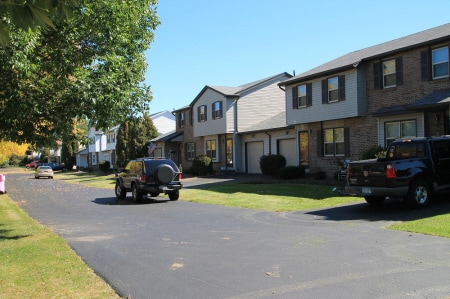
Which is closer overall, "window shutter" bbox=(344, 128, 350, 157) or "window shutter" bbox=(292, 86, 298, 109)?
"window shutter" bbox=(344, 128, 350, 157)

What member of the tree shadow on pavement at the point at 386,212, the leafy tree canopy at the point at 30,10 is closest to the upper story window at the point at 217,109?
the tree shadow on pavement at the point at 386,212

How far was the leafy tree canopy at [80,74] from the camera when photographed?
10.2 meters

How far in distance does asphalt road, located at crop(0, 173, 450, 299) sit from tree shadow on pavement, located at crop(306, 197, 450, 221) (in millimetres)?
28

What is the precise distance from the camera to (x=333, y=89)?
23.7 m

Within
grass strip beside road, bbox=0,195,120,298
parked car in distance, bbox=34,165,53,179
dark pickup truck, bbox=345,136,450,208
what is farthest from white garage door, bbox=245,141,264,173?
parked car in distance, bbox=34,165,53,179

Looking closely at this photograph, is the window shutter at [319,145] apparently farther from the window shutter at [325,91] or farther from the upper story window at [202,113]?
the upper story window at [202,113]

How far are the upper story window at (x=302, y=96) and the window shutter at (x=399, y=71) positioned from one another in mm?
5962

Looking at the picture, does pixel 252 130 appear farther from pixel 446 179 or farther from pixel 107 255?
pixel 107 255

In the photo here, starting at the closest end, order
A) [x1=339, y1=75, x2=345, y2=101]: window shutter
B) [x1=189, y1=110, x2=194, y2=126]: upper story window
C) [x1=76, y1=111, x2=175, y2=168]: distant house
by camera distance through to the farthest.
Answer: [x1=339, y1=75, x2=345, y2=101]: window shutter < [x1=189, y1=110, x2=194, y2=126]: upper story window < [x1=76, y1=111, x2=175, y2=168]: distant house

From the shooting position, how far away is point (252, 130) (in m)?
31.9

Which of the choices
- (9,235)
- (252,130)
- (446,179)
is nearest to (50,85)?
(9,235)

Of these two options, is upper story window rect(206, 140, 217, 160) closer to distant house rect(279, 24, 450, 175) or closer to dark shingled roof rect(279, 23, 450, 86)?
distant house rect(279, 24, 450, 175)

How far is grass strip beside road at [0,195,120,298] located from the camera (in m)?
5.60

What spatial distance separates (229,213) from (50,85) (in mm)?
6408
